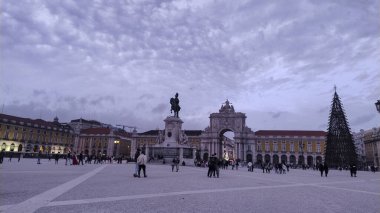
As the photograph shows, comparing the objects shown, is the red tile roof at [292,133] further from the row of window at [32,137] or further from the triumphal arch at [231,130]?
the row of window at [32,137]

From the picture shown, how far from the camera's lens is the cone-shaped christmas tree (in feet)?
153

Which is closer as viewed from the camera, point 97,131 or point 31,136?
point 31,136

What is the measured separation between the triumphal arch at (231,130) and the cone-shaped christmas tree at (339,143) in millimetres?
46641

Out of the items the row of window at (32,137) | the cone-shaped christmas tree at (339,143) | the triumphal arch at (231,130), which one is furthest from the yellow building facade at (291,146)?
the row of window at (32,137)

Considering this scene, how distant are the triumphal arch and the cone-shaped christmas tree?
46641mm

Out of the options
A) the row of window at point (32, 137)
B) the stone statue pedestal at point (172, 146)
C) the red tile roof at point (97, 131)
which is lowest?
the stone statue pedestal at point (172, 146)

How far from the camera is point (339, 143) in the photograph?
47094 mm

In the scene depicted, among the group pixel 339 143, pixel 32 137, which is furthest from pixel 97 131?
pixel 339 143

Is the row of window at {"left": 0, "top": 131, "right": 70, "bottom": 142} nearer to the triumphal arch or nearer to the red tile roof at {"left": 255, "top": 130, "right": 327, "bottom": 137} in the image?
the triumphal arch

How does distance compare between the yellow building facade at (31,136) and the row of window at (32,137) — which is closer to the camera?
the yellow building facade at (31,136)

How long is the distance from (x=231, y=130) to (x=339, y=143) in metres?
50.4

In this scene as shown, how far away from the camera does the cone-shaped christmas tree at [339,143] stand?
46656 millimetres

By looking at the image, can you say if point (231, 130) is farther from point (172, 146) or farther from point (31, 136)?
point (31, 136)

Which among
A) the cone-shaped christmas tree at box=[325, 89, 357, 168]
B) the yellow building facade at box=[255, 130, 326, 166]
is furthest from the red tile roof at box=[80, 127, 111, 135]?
the cone-shaped christmas tree at box=[325, 89, 357, 168]
